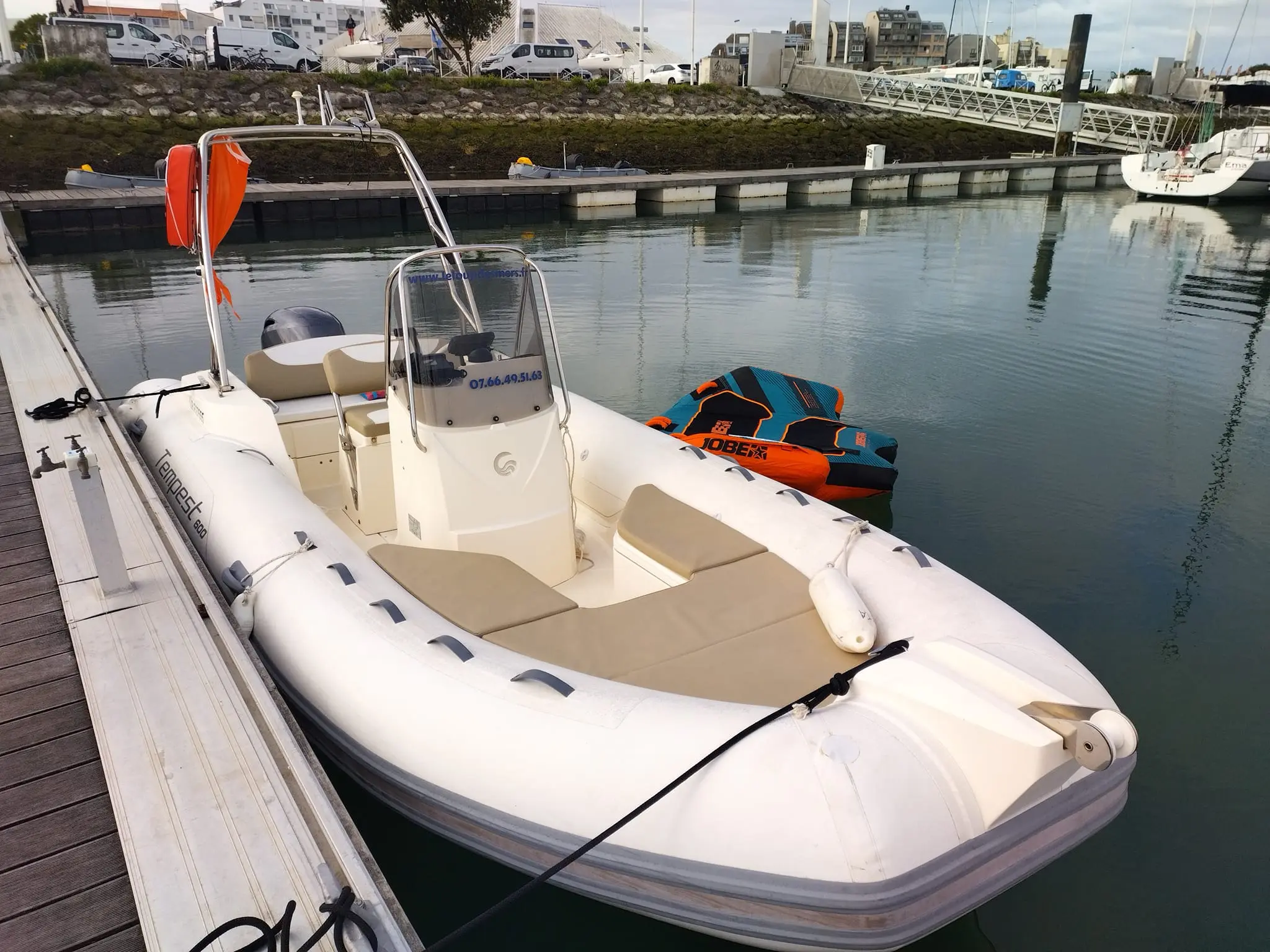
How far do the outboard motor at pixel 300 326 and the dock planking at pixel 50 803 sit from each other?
3162 millimetres

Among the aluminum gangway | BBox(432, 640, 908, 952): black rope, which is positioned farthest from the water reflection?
BBox(432, 640, 908, 952): black rope

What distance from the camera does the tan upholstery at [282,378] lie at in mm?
4844

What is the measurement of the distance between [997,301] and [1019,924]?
1012 cm

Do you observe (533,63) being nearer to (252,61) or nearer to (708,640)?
(252,61)

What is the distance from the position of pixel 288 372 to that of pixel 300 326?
150 cm

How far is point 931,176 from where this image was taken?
2603cm

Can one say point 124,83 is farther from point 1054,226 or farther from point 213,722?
point 213,722

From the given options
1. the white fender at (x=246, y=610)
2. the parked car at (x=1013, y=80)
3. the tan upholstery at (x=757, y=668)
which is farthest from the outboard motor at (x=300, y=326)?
the parked car at (x=1013, y=80)

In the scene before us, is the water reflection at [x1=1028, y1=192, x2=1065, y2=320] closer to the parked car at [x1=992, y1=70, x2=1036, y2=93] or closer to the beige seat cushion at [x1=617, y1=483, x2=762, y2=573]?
the beige seat cushion at [x1=617, y1=483, x2=762, y2=573]

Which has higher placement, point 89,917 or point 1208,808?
point 89,917

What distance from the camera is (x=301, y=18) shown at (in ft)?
199

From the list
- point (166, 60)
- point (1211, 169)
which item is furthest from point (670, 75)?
point (1211, 169)

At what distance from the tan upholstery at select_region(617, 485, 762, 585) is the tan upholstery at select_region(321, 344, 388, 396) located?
174 centimetres

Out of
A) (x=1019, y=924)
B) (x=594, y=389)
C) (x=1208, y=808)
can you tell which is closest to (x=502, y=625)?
(x=1019, y=924)
